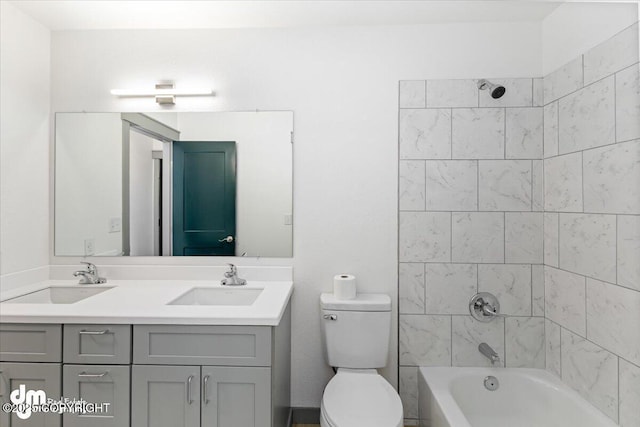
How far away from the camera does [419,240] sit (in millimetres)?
1981

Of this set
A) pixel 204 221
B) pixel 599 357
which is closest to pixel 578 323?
pixel 599 357

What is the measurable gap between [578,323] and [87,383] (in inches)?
87.8

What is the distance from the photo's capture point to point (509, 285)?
1.95 meters

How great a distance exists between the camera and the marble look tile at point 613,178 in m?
1.37

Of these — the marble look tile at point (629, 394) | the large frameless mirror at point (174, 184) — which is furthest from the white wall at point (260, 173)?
the marble look tile at point (629, 394)

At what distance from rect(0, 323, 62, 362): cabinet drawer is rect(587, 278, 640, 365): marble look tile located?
232 cm

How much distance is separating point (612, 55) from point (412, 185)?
3.35 feet

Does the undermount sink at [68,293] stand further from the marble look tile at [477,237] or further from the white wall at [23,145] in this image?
the marble look tile at [477,237]

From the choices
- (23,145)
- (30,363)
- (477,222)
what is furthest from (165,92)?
(477,222)

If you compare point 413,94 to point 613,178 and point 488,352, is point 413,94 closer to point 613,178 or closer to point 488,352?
point 613,178

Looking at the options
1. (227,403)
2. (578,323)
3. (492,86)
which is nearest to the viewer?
(227,403)

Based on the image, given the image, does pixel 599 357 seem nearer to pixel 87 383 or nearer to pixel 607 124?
pixel 607 124

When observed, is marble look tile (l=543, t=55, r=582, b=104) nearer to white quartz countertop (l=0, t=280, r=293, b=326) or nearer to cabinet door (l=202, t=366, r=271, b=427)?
white quartz countertop (l=0, t=280, r=293, b=326)

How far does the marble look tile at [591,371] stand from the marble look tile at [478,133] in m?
1.03
